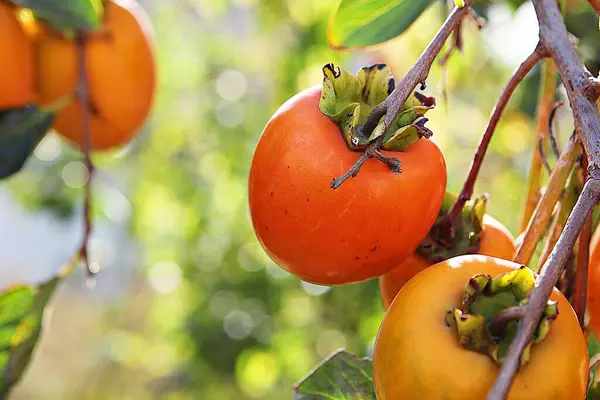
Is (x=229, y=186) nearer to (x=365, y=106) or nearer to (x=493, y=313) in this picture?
(x=365, y=106)

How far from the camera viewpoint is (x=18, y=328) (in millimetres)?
784

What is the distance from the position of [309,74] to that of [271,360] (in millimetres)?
747

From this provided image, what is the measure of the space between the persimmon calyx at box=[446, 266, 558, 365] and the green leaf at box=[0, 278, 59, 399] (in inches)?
20.6

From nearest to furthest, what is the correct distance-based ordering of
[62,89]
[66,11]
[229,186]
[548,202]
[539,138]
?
[548,202], [539,138], [66,11], [62,89], [229,186]

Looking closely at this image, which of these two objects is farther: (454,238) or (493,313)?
(454,238)

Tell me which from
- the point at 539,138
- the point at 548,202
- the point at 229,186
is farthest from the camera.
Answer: the point at 229,186

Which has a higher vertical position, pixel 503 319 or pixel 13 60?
pixel 503 319

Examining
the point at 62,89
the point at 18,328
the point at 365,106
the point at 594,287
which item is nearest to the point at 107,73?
the point at 62,89

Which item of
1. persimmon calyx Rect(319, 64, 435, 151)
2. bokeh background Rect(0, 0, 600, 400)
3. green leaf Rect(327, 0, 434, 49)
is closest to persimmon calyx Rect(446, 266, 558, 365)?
persimmon calyx Rect(319, 64, 435, 151)

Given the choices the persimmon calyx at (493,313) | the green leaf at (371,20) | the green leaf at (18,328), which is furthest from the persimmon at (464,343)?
the green leaf at (18,328)

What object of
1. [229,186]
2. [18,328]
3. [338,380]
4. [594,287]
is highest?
[594,287]

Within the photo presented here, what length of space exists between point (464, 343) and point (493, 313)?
3 cm

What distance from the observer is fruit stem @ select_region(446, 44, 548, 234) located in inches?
18.3

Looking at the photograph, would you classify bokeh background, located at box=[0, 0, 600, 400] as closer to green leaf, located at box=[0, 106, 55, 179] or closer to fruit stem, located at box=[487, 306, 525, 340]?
green leaf, located at box=[0, 106, 55, 179]
